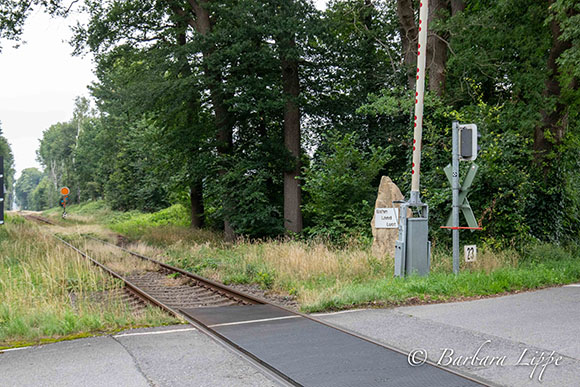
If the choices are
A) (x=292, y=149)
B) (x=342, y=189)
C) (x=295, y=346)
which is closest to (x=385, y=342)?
(x=295, y=346)

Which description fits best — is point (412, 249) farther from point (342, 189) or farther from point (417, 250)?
point (342, 189)

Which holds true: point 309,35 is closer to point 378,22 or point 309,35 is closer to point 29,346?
point 378,22

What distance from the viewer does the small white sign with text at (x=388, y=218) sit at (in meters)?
11.3

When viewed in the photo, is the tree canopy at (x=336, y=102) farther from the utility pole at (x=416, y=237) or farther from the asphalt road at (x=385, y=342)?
the asphalt road at (x=385, y=342)

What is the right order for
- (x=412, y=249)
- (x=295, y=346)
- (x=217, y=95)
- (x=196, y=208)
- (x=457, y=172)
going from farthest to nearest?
1. (x=196, y=208)
2. (x=217, y=95)
3. (x=457, y=172)
4. (x=412, y=249)
5. (x=295, y=346)

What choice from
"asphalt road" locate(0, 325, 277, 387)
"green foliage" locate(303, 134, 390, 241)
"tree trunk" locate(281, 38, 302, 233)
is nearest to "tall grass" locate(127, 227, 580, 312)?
"asphalt road" locate(0, 325, 277, 387)

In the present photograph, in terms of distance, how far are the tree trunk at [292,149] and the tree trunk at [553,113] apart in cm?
867

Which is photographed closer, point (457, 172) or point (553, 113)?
point (457, 172)

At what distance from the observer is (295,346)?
19.3 feet

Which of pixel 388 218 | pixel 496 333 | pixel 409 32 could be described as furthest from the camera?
pixel 409 32

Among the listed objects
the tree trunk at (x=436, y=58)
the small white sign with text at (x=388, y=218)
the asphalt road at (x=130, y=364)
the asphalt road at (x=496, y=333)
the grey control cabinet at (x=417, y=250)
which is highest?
the tree trunk at (x=436, y=58)

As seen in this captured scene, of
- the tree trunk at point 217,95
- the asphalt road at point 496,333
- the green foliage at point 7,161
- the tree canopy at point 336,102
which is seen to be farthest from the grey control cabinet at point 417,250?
the green foliage at point 7,161

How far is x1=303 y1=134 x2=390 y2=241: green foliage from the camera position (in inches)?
719

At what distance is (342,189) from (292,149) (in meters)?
3.01
